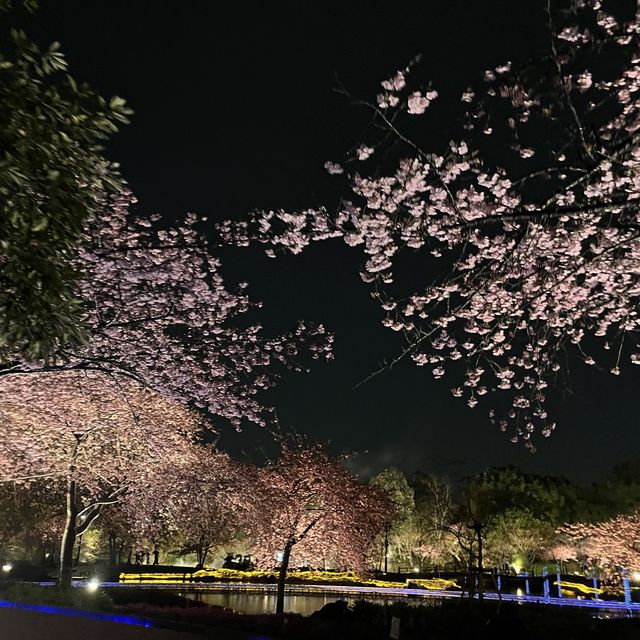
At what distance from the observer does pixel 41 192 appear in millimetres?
5469

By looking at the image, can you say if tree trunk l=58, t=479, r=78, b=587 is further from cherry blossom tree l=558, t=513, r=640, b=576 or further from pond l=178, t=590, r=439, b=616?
cherry blossom tree l=558, t=513, r=640, b=576

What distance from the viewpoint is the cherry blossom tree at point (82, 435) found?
2034cm

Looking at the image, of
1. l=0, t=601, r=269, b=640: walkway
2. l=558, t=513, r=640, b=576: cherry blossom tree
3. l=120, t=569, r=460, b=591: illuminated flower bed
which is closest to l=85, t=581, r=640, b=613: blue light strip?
l=120, t=569, r=460, b=591: illuminated flower bed

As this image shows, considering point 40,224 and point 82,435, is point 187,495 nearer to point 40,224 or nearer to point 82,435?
point 82,435

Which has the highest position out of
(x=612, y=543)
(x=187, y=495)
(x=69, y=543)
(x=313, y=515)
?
(x=187, y=495)

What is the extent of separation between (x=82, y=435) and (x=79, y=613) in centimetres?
762

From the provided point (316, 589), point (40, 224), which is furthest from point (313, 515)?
point (40, 224)

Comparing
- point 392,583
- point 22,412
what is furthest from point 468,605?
point 392,583

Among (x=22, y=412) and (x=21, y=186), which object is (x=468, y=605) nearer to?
(x=21, y=186)

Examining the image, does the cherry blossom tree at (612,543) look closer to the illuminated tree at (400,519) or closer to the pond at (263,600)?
the illuminated tree at (400,519)

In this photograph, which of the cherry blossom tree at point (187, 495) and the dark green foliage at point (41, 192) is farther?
the cherry blossom tree at point (187, 495)

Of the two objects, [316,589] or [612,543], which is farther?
[612,543]

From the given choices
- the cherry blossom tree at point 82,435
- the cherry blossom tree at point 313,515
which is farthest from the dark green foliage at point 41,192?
the cherry blossom tree at point 313,515

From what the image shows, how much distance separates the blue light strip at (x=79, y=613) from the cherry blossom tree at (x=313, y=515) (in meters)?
7.55
